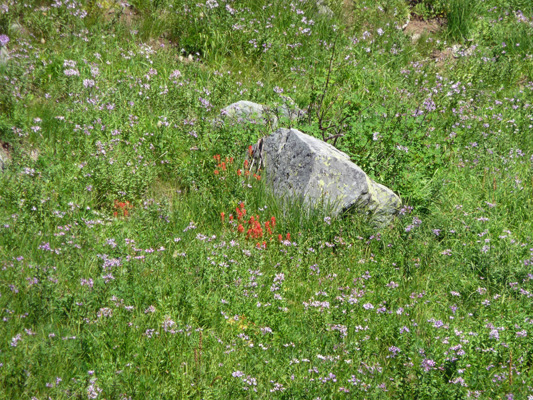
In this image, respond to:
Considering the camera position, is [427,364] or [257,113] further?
[257,113]

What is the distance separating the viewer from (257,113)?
745 centimetres

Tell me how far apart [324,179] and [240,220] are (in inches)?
43.0

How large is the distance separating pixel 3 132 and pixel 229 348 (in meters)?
3.83

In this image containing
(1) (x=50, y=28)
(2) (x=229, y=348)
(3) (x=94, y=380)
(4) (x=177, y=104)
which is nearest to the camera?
(3) (x=94, y=380)

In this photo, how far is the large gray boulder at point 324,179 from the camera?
6.07 meters

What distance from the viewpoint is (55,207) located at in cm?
539

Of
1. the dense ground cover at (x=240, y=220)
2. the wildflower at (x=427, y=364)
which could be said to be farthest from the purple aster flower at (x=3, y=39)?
the wildflower at (x=427, y=364)

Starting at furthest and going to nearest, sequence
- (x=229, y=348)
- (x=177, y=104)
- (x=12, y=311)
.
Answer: (x=177, y=104), (x=229, y=348), (x=12, y=311)

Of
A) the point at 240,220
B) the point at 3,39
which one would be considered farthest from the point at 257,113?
the point at 3,39

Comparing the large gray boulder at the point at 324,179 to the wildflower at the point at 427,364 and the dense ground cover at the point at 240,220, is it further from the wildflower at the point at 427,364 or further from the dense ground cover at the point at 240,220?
the wildflower at the point at 427,364

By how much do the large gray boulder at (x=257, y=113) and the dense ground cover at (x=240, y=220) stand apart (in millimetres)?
205

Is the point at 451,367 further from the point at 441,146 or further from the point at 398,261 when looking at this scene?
the point at 441,146

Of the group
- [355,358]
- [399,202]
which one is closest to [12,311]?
[355,358]

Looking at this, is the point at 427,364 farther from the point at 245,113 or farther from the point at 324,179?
the point at 245,113
